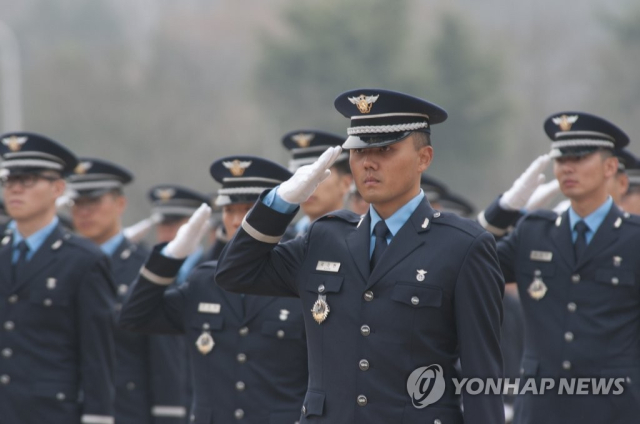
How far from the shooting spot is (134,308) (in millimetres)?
6344

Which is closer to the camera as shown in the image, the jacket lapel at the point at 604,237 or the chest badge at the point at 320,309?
the chest badge at the point at 320,309

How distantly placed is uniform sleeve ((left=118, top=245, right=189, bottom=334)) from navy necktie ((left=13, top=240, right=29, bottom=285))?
96 cm

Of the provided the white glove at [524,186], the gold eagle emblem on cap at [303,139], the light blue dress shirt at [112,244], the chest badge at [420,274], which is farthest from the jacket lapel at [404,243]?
the light blue dress shirt at [112,244]

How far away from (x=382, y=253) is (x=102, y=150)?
1454 inches

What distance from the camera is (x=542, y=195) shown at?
Answer: 297 inches

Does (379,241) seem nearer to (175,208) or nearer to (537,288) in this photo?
(537,288)

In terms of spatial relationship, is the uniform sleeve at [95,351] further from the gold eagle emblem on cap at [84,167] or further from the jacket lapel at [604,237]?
the jacket lapel at [604,237]

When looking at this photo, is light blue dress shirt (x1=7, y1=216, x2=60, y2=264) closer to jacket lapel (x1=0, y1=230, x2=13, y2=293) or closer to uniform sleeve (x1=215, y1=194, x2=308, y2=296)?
jacket lapel (x1=0, y1=230, x2=13, y2=293)

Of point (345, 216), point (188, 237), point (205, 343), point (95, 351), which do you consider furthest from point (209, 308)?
point (345, 216)

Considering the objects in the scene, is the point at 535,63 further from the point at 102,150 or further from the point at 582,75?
the point at 102,150

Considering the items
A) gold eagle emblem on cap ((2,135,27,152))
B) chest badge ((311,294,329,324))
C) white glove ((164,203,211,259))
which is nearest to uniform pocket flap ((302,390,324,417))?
chest badge ((311,294,329,324))

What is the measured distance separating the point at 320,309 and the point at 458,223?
67 cm

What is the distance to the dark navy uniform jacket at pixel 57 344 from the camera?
682cm

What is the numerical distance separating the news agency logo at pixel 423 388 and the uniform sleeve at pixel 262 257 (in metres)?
0.75
